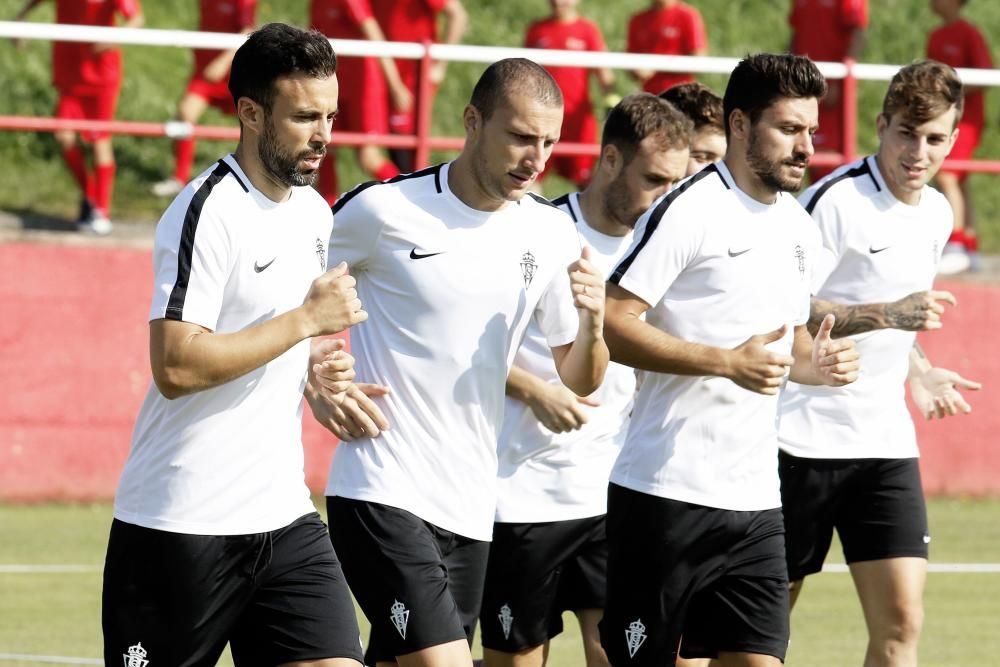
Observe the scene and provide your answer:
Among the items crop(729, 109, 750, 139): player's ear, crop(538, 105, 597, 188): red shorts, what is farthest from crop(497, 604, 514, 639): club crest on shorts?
crop(538, 105, 597, 188): red shorts

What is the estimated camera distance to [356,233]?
19.2 ft

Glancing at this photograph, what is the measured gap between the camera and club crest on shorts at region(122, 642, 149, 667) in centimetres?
500

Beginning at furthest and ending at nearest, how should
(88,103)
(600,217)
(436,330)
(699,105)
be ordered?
(88,103)
(699,105)
(600,217)
(436,330)

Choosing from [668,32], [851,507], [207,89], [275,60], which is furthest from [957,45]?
[275,60]

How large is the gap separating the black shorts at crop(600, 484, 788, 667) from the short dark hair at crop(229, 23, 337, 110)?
1.91 metres

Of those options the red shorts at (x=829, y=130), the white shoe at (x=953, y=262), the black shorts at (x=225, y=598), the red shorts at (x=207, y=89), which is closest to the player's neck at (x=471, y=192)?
the black shorts at (x=225, y=598)

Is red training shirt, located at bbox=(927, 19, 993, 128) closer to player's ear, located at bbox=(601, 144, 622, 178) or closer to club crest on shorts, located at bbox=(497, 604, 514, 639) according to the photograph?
player's ear, located at bbox=(601, 144, 622, 178)

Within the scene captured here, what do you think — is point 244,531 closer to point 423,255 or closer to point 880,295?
point 423,255

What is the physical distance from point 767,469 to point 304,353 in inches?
70.0

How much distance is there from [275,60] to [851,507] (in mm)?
3349

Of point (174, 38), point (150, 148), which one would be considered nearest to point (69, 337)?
point (174, 38)

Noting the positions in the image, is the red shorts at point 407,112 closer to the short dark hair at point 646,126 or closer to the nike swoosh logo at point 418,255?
the short dark hair at point 646,126

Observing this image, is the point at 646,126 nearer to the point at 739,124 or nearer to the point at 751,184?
the point at 739,124

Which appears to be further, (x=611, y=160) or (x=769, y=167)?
(x=611, y=160)
